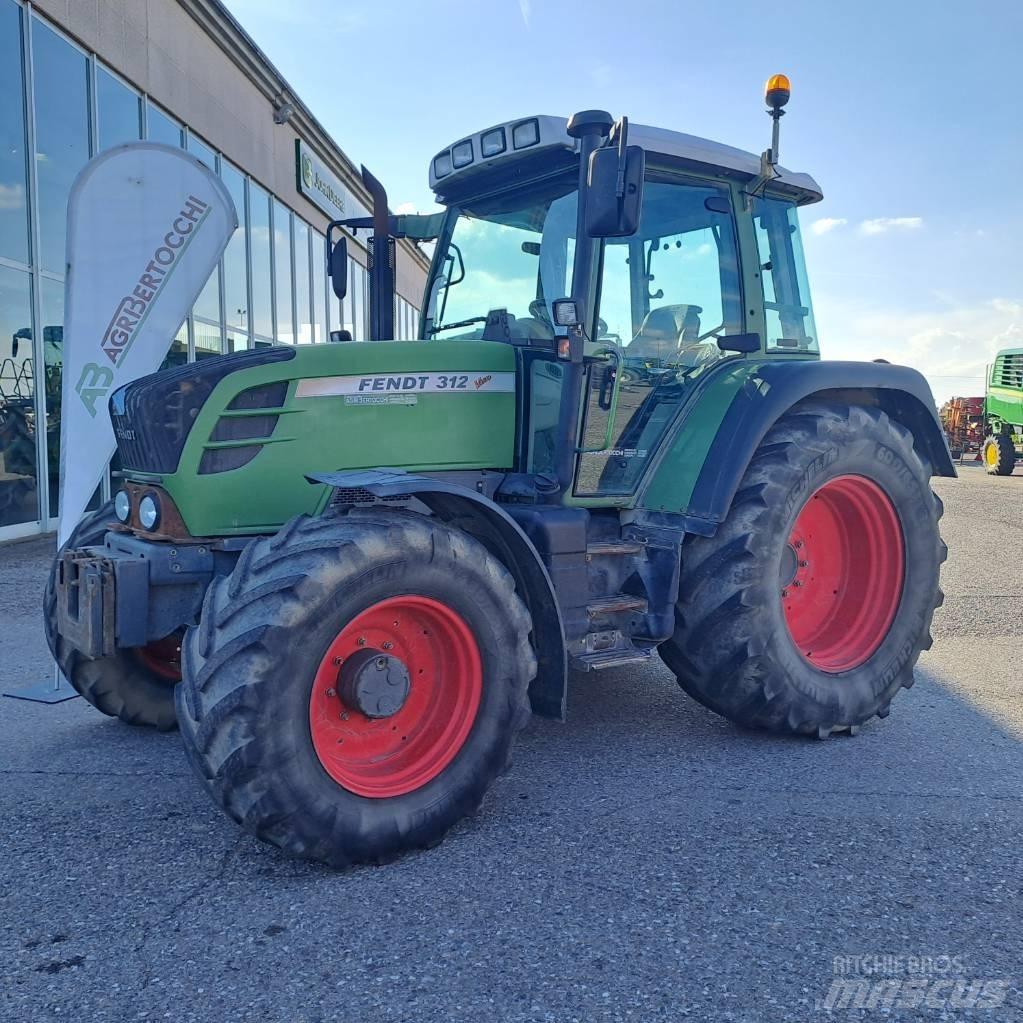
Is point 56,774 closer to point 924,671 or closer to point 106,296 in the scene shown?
point 106,296

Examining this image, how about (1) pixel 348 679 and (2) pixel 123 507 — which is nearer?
(1) pixel 348 679

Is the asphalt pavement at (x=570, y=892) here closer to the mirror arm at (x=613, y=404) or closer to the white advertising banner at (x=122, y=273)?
the mirror arm at (x=613, y=404)

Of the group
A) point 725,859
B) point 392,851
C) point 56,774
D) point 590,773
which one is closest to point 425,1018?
point 392,851

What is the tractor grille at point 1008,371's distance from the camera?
23047 mm

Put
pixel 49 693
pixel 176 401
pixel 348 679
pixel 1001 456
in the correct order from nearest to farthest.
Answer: pixel 348 679, pixel 176 401, pixel 49 693, pixel 1001 456

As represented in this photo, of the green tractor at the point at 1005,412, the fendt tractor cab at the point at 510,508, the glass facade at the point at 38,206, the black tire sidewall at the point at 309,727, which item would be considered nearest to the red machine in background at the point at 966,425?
the green tractor at the point at 1005,412

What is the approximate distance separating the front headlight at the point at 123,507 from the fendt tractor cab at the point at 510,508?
0.6 inches

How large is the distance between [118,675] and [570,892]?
2.33 metres

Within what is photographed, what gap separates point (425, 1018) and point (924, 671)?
426 centimetres

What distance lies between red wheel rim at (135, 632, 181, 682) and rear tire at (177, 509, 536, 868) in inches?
54.1

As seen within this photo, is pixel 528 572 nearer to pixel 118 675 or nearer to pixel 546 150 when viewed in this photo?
pixel 546 150

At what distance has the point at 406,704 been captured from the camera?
3260 millimetres

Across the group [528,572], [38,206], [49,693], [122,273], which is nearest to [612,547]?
[528,572]

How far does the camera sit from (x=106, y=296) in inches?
208
